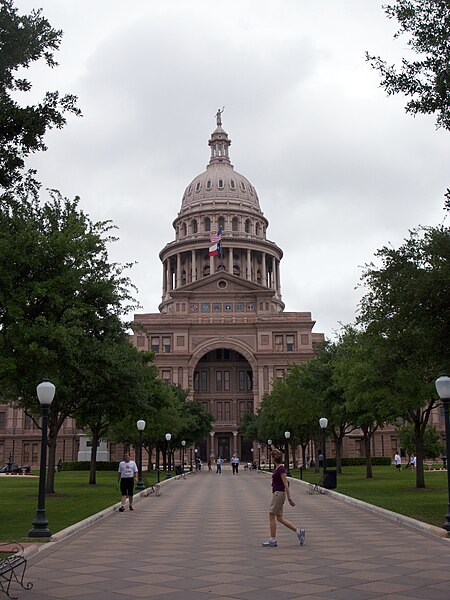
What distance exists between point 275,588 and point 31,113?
33.3 ft

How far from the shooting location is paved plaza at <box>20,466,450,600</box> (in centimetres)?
958

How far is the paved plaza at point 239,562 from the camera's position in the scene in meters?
9.58

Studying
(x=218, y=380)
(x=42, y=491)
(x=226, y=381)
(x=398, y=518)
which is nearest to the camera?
(x=42, y=491)

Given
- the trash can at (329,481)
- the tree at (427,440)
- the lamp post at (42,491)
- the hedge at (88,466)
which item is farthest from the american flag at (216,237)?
the lamp post at (42,491)

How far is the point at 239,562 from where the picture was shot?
12.2 m

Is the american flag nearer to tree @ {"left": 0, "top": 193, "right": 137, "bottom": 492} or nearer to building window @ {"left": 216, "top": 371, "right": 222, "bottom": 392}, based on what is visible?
building window @ {"left": 216, "top": 371, "right": 222, "bottom": 392}

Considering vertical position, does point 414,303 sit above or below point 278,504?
above

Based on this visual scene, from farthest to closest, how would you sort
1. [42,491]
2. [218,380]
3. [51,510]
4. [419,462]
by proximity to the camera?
1. [218,380]
2. [419,462]
3. [51,510]
4. [42,491]

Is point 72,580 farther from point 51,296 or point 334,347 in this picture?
point 334,347

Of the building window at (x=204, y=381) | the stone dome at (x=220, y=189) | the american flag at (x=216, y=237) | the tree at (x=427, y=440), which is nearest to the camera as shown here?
the tree at (x=427, y=440)

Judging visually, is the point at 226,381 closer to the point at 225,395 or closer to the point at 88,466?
the point at 225,395

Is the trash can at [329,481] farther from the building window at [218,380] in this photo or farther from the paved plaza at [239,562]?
the building window at [218,380]

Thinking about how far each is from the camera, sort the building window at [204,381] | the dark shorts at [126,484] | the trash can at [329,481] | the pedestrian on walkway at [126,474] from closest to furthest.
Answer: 1. the pedestrian on walkway at [126,474]
2. the dark shorts at [126,484]
3. the trash can at [329,481]
4. the building window at [204,381]

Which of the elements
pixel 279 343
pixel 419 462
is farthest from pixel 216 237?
pixel 419 462
